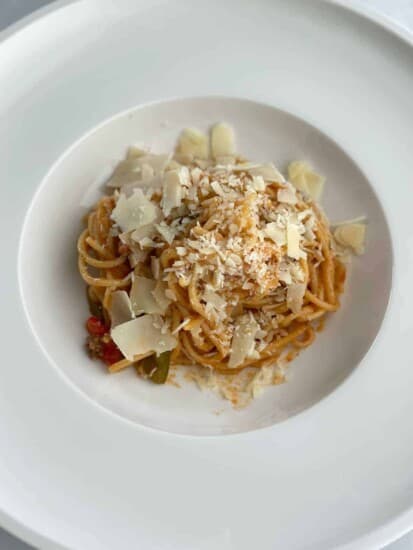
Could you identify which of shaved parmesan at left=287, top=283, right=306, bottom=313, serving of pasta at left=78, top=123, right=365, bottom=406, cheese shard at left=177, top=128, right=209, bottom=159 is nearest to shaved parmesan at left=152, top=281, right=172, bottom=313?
serving of pasta at left=78, top=123, right=365, bottom=406

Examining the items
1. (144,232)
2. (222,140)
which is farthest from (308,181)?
(144,232)

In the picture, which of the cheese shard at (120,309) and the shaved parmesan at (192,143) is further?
the shaved parmesan at (192,143)

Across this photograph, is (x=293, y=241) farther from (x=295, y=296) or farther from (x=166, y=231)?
(x=166, y=231)

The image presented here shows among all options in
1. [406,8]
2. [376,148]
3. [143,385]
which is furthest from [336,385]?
[406,8]

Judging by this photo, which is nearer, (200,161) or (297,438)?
(297,438)

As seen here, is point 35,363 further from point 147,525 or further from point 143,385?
point 147,525

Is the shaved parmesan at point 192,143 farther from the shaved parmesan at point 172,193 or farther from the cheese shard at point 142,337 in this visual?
the cheese shard at point 142,337

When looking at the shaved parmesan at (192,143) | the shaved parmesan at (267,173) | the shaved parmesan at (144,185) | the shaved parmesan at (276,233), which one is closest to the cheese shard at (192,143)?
the shaved parmesan at (192,143)

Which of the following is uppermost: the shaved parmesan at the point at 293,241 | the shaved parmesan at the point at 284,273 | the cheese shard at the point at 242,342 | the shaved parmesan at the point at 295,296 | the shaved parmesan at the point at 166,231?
the shaved parmesan at the point at 166,231
